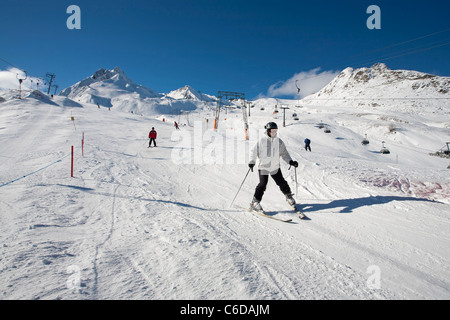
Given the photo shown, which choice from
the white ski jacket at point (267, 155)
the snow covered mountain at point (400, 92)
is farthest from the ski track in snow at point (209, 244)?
the snow covered mountain at point (400, 92)

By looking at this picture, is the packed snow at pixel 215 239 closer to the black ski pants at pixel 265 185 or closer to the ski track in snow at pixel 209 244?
the ski track in snow at pixel 209 244

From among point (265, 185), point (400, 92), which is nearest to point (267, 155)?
point (265, 185)

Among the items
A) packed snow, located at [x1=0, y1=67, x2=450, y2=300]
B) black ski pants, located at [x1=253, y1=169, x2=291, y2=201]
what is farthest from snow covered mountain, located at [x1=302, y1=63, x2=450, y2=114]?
black ski pants, located at [x1=253, y1=169, x2=291, y2=201]

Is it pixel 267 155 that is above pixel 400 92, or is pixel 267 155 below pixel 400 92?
below

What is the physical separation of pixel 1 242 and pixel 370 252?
5.07m

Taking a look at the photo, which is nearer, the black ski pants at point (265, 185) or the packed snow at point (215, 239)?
the packed snow at point (215, 239)

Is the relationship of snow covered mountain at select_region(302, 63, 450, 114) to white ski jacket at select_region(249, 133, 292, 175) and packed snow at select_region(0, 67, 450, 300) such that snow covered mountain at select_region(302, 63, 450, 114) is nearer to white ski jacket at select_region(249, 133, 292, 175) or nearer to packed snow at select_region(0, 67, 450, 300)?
packed snow at select_region(0, 67, 450, 300)

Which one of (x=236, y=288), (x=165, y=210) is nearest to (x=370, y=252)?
(x=236, y=288)

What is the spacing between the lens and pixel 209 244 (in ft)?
10.3

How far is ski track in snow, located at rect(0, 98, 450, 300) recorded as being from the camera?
2232 millimetres

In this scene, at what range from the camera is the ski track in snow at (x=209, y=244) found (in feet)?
7.32

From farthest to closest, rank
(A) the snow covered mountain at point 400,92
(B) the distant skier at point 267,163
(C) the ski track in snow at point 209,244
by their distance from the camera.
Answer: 1. (A) the snow covered mountain at point 400,92
2. (B) the distant skier at point 267,163
3. (C) the ski track in snow at point 209,244

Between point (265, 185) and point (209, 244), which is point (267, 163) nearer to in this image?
point (265, 185)
